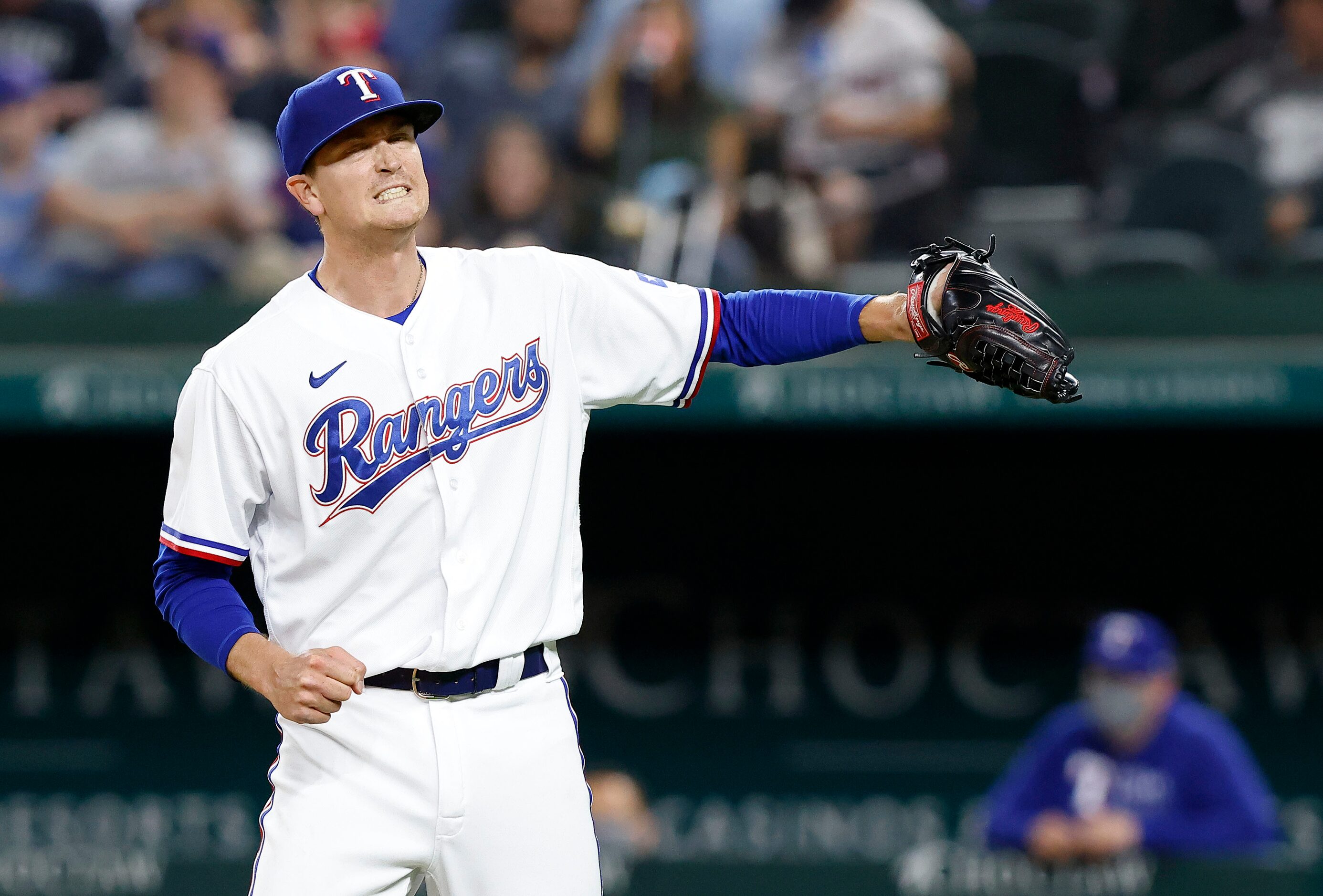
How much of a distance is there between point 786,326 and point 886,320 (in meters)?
0.15

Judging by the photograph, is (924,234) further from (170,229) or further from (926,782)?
(170,229)

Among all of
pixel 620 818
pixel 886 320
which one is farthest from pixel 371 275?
pixel 620 818

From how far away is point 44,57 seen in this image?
618cm

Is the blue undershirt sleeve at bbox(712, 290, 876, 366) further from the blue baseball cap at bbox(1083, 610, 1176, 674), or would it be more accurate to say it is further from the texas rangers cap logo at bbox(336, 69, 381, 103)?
the blue baseball cap at bbox(1083, 610, 1176, 674)

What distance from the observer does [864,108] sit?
5777 mm

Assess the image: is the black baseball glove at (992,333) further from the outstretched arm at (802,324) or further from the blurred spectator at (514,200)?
the blurred spectator at (514,200)

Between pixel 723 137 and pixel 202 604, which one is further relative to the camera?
pixel 723 137

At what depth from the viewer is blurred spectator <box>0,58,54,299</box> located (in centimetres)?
587

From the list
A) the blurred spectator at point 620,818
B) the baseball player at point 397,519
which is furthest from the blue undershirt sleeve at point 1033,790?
the baseball player at point 397,519

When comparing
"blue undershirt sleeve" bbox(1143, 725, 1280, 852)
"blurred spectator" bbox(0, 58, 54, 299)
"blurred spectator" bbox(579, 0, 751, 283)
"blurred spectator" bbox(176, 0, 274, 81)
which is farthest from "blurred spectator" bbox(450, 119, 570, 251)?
"blue undershirt sleeve" bbox(1143, 725, 1280, 852)

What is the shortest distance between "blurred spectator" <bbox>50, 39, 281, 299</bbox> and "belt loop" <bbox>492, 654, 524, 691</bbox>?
383 centimetres

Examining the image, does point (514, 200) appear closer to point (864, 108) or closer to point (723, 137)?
point (723, 137)

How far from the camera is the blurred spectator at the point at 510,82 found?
5.84 m

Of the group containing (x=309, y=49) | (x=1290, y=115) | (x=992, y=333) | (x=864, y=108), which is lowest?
(x=992, y=333)
